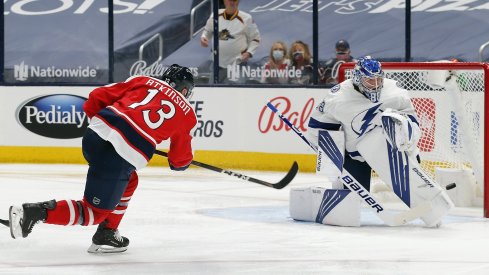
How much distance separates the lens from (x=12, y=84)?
10.5m

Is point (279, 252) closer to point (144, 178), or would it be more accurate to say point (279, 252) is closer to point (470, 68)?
point (470, 68)

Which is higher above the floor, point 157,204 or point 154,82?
point 154,82

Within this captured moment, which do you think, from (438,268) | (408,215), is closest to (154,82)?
(438,268)

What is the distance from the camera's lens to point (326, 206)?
6223mm

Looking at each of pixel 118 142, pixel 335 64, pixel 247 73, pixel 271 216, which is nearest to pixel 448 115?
pixel 271 216

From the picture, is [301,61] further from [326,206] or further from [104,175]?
[104,175]

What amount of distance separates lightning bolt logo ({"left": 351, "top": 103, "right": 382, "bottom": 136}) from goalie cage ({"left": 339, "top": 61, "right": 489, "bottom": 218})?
2.52ft

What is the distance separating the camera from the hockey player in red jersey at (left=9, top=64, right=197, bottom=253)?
4.74m

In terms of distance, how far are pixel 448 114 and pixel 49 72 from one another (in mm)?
4954

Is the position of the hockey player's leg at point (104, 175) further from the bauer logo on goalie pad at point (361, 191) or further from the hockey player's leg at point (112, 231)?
the bauer logo on goalie pad at point (361, 191)

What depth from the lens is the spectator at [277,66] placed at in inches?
408

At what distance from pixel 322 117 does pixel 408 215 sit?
29.3 inches

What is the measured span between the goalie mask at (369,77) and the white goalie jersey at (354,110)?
2.4 inches

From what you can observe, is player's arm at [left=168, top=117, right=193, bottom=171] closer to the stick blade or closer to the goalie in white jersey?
the stick blade
